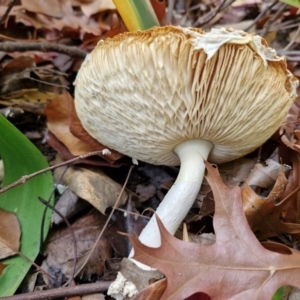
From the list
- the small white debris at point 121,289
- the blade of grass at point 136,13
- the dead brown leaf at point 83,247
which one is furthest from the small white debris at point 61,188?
the blade of grass at point 136,13

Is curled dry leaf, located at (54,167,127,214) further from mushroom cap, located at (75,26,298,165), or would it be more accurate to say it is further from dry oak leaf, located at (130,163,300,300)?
dry oak leaf, located at (130,163,300,300)

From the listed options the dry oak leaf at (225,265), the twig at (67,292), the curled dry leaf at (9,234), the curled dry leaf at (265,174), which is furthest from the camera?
the curled dry leaf at (265,174)

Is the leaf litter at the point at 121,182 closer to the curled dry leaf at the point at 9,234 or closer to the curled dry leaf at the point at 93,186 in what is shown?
the curled dry leaf at the point at 93,186

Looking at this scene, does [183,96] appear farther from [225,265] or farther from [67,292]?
[67,292]

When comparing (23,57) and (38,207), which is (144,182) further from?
(23,57)

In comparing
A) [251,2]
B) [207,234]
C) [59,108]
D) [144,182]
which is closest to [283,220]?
[207,234]

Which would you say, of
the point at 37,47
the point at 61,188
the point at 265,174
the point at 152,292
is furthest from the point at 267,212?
the point at 37,47

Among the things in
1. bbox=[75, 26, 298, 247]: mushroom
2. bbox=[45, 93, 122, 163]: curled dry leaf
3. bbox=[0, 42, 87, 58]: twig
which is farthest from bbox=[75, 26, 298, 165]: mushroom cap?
bbox=[0, 42, 87, 58]: twig
